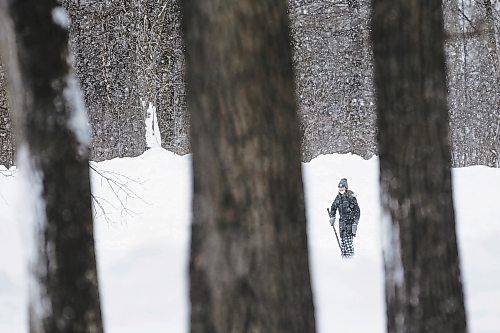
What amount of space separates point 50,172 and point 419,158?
7.02 ft

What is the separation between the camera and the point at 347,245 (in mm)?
15492

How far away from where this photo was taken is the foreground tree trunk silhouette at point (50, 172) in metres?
5.20

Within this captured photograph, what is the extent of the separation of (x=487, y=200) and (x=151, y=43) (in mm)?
9783

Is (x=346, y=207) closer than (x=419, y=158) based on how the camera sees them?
No

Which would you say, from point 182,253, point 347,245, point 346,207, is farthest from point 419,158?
→ point 182,253

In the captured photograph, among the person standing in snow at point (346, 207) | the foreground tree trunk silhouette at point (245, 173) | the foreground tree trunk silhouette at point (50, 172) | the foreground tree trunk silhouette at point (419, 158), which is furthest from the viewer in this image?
the person standing in snow at point (346, 207)

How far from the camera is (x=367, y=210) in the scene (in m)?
20.2

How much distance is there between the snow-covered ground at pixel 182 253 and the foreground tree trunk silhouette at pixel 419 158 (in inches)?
190

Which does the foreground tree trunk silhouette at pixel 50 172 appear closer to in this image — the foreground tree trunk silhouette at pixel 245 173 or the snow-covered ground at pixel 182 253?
the foreground tree trunk silhouette at pixel 245 173

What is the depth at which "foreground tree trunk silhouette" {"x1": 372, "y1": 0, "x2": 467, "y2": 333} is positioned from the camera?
5.58 m

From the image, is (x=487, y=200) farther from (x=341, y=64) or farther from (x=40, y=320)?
(x=40, y=320)

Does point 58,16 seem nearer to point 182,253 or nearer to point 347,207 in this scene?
point 347,207

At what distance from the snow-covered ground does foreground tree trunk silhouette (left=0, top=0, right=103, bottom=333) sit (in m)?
4.91

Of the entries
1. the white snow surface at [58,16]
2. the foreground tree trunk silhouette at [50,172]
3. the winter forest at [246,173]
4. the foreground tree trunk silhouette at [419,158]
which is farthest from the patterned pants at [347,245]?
the white snow surface at [58,16]
